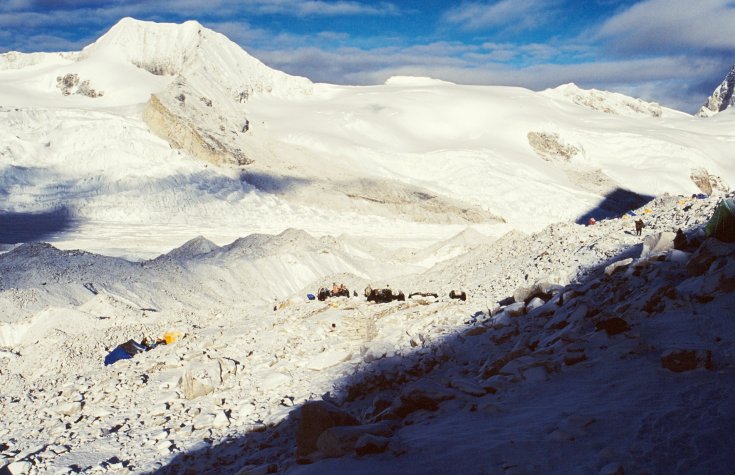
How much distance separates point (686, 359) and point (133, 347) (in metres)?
7.39

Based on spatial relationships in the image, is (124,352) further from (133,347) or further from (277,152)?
(277,152)

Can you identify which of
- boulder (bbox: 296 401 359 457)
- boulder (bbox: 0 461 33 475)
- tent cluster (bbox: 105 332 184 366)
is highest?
boulder (bbox: 296 401 359 457)

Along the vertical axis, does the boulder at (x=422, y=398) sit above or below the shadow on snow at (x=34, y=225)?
above

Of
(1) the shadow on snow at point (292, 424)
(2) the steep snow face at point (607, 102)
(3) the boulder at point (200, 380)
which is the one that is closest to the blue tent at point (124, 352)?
(3) the boulder at point (200, 380)

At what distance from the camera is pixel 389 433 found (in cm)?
337

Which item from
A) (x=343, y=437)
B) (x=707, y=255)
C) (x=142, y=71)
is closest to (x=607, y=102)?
(x=142, y=71)

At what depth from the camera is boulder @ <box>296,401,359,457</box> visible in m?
3.46

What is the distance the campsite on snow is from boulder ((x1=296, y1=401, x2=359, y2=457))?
0.04ft

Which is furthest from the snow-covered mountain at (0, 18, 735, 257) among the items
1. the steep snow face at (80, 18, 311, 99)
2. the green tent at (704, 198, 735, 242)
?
the green tent at (704, 198, 735, 242)

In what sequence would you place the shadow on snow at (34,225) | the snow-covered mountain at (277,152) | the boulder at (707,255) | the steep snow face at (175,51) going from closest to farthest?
the boulder at (707,255) → the shadow on snow at (34,225) → the snow-covered mountain at (277,152) → the steep snow face at (175,51)

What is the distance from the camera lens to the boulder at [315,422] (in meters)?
3.46

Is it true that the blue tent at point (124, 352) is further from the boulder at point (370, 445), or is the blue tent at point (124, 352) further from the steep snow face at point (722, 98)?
the steep snow face at point (722, 98)

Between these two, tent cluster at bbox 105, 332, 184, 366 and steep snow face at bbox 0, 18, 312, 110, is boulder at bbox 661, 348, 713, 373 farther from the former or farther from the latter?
steep snow face at bbox 0, 18, 312, 110

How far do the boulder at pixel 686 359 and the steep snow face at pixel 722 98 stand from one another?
82.4 m
